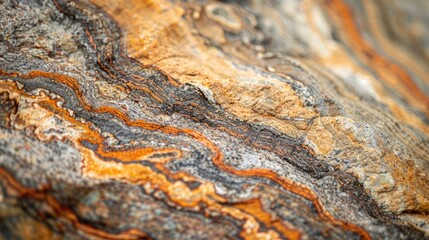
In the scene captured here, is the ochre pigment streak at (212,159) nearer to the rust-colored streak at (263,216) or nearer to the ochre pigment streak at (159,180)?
the ochre pigment streak at (159,180)

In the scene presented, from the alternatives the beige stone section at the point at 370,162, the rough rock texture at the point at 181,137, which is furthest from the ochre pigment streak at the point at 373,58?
the beige stone section at the point at 370,162

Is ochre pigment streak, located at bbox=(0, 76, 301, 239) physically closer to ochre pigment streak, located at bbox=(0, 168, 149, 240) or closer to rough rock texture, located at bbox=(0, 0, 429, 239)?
rough rock texture, located at bbox=(0, 0, 429, 239)

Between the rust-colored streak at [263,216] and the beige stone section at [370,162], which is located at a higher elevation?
the beige stone section at [370,162]

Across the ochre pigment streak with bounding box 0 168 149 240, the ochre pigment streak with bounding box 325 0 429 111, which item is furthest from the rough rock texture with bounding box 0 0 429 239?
the ochre pigment streak with bounding box 325 0 429 111

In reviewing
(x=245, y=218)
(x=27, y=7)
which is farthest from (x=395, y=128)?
(x=27, y=7)

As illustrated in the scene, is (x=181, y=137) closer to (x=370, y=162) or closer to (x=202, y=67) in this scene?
(x=202, y=67)
